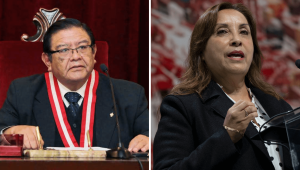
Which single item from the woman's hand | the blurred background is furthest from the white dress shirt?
the woman's hand

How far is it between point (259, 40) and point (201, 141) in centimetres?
102

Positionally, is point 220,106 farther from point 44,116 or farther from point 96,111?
point 44,116

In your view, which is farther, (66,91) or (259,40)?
(66,91)

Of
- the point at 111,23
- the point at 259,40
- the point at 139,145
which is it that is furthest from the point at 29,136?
the point at 259,40

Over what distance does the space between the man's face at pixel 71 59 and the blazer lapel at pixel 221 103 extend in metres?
0.98

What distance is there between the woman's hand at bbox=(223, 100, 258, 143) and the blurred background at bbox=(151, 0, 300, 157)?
85 cm

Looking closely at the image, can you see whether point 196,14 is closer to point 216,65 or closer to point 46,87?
point 216,65

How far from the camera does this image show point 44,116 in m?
2.10

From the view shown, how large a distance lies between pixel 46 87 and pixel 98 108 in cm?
31

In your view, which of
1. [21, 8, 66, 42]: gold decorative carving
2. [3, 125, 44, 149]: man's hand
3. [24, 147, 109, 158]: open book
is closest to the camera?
[24, 147, 109, 158]: open book

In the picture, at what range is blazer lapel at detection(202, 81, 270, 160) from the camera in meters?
1.22

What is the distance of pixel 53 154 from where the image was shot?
1.36m

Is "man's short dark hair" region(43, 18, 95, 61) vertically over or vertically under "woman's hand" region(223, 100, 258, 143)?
over

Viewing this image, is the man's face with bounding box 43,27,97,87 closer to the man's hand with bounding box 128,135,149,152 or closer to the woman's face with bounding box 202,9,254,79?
the man's hand with bounding box 128,135,149,152
